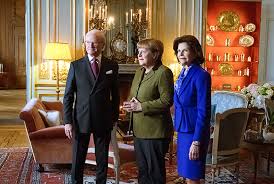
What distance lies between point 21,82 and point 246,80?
7893 millimetres

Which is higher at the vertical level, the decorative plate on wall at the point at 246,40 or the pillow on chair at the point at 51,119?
the decorative plate on wall at the point at 246,40

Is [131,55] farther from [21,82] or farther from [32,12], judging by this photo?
[21,82]

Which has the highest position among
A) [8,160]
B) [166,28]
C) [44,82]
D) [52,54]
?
[166,28]

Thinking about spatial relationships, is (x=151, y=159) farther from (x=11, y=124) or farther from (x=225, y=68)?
(x=225, y=68)

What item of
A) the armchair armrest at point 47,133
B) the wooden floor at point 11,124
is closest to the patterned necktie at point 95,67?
the armchair armrest at point 47,133

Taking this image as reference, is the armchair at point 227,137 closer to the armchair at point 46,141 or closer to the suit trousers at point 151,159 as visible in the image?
the suit trousers at point 151,159

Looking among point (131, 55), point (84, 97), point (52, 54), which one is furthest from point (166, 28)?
point (84, 97)

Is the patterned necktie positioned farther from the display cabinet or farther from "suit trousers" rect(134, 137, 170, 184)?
the display cabinet

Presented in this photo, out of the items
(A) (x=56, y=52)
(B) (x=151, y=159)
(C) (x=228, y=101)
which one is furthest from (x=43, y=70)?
(B) (x=151, y=159)

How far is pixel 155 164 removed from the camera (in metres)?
2.64

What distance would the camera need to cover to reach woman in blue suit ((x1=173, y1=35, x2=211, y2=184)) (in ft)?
7.68

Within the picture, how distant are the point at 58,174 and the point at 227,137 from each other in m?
1.79

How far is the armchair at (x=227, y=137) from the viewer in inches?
132

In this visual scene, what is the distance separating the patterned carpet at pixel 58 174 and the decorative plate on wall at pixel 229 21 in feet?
14.6
